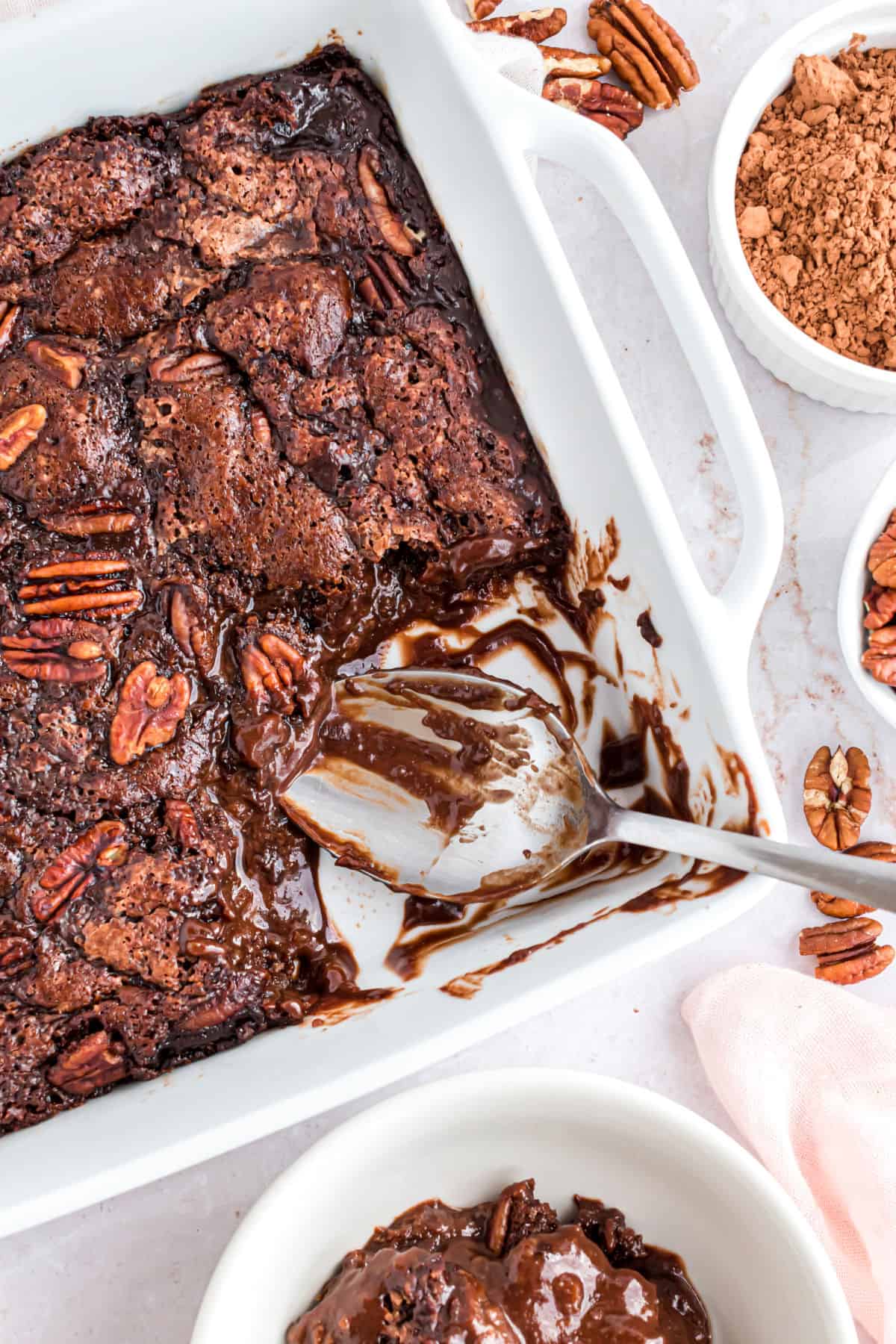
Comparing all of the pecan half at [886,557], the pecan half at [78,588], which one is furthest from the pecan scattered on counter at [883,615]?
the pecan half at [78,588]

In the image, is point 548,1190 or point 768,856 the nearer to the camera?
point 768,856

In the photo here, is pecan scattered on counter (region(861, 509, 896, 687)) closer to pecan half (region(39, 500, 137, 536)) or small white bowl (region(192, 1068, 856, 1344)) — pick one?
small white bowl (region(192, 1068, 856, 1344))

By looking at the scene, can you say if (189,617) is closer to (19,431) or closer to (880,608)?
(19,431)

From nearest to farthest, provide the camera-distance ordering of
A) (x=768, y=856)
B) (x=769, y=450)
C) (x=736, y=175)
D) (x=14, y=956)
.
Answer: (x=768, y=856) → (x=14, y=956) → (x=736, y=175) → (x=769, y=450)

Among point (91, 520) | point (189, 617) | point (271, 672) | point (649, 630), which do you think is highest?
point (91, 520)

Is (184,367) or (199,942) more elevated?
(184,367)

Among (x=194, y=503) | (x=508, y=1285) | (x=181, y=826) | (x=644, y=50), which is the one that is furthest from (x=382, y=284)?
(x=508, y=1285)

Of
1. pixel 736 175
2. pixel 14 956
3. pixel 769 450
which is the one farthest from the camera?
pixel 769 450
